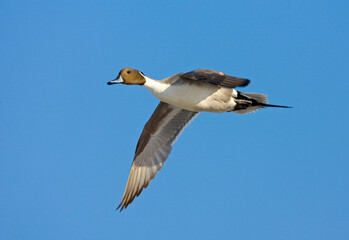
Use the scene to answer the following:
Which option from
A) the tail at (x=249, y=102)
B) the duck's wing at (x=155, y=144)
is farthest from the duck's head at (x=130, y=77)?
the tail at (x=249, y=102)

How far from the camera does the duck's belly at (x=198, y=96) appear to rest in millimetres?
6090

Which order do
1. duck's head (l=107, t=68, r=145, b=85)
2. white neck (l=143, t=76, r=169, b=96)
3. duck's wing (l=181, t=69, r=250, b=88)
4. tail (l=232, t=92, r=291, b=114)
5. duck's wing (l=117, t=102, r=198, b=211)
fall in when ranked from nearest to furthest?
duck's wing (l=181, t=69, r=250, b=88) < white neck (l=143, t=76, r=169, b=96) < duck's head (l=107, t=68, r=145, b=85) < tail (l=232, t=92, r=291, b=114) < duck's wing (l=117, t=102, r=198, b=211)

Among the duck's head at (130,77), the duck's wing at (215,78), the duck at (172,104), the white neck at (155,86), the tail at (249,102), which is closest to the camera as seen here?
the duck's wing at (215,78)

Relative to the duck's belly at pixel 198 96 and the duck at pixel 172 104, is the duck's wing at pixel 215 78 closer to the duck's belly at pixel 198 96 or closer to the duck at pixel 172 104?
the duck at pixel 172 104

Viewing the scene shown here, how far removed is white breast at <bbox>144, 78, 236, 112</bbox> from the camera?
20.0ft

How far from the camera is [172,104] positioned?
6.30 metres

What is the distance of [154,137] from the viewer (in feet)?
24.5

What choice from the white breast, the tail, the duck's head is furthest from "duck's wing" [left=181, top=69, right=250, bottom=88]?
the tail

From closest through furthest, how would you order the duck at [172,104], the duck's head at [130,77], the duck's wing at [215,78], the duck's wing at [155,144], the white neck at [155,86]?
the duck's wing at [215,78] < the duck at [172,104] < the white neck at [155,86] < the duck's head at [130,77] < the duck's wing at [155,144]

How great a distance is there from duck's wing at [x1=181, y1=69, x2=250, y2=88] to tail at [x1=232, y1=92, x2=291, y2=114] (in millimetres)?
865

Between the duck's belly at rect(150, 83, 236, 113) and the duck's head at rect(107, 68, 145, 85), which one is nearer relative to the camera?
the duck's belly at rect(150, 83, 236, 113)

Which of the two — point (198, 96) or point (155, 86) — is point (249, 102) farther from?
point (155, 86)

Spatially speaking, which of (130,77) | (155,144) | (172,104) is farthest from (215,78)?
(155,144)

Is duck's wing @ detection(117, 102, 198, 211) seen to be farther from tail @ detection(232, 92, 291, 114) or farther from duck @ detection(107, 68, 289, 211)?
tail @ detection(232, 92, 291, 114)
